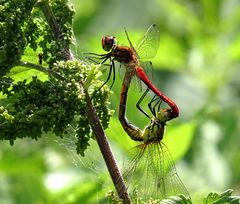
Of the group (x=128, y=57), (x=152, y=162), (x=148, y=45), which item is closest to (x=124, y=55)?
(x=128, y=57)

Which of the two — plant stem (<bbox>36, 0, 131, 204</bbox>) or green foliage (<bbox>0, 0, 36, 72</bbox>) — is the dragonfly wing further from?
green foliage (<bbox>0, 0, 36, 72</bbox>)

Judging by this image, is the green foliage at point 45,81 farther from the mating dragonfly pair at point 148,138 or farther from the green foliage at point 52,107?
the mating dragonfly pair at point 148,138

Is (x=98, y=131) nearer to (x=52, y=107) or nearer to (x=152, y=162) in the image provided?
(x=52, y=107)

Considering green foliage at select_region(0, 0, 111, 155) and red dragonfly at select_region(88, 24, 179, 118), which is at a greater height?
red dragonfly at select_region(88, 24, 179, 118)

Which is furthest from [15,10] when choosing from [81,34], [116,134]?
→ [81,34]

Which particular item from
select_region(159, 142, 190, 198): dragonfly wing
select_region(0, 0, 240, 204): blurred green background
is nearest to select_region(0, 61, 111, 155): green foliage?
select_region(0, 0, 240, 204): blurred green background

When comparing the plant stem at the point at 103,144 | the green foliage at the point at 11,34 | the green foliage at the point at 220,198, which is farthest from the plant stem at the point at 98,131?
the green foliage at the point at 220,198

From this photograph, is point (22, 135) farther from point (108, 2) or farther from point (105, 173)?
point (108, 2)
